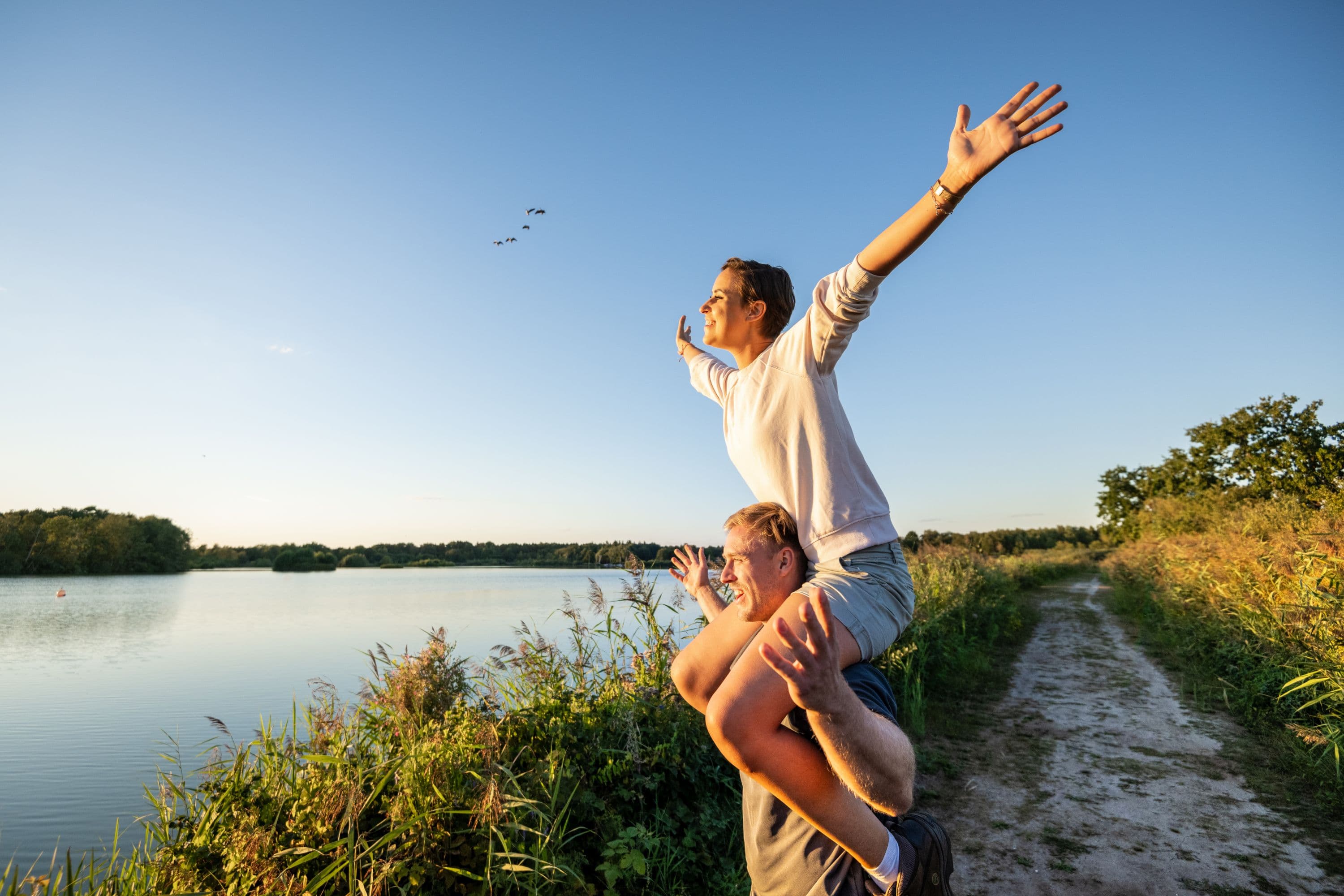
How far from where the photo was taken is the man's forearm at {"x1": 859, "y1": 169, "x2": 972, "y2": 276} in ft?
5.68

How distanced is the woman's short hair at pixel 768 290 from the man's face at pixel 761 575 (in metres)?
0.91

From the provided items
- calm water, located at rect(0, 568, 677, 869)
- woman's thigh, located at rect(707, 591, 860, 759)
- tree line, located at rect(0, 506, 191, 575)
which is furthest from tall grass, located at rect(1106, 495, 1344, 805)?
tree line, located at rect(0, 506, 191, 575)

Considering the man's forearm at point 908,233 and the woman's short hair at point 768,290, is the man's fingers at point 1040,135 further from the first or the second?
the woman's short hair at point 768,290

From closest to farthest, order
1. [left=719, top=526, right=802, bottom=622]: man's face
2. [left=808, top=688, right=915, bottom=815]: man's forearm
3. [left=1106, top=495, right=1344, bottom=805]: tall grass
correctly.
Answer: [left=808, top=688, right=915, bottom=815]: man's forearm < [left=719, top=526, right=802, bottom=622]: man's face < [left=1106, top=495, right=1344, bottom=805]: tall grass

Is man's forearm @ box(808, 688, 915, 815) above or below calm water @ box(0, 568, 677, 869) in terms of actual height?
above

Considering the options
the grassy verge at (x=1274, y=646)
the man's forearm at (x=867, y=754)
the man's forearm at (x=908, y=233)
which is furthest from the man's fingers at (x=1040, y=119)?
the grassy verge at (x=1274, y=646)

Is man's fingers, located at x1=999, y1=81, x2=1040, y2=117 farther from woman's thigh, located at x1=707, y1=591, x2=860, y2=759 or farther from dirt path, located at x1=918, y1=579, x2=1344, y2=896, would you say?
dirt path, located at x1=918, y1=579, x2=1344, y2=896

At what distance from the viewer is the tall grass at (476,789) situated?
7.23ft

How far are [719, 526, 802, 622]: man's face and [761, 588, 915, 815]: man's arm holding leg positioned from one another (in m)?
0.50

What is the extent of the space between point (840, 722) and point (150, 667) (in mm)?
10315

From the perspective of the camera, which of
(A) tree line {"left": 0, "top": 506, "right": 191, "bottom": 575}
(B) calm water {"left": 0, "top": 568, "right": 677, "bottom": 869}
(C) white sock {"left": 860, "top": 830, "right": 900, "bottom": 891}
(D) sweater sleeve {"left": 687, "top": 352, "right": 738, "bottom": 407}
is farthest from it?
(A) tree line {"left": 0, "top": 506, "right": 191, "bottom": 575}

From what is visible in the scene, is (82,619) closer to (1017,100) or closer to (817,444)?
(817,444)

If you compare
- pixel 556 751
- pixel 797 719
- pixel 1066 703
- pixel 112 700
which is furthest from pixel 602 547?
pixel 112 700

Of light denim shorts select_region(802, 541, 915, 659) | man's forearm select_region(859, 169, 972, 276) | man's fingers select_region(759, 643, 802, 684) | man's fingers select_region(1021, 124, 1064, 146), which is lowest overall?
man's fingers select_region(759, 643, 802, 684)
